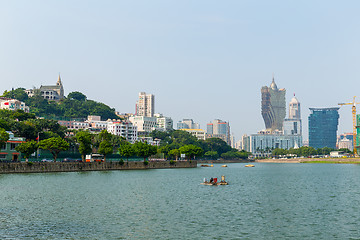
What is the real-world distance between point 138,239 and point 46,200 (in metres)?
33.3

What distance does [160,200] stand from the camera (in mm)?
73812

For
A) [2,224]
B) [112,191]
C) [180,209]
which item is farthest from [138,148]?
[2,224]

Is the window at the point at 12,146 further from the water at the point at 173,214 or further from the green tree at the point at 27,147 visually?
the water at the point at 173,214

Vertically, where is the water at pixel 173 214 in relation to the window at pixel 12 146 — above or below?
below

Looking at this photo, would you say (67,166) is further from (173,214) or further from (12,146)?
(173,214)

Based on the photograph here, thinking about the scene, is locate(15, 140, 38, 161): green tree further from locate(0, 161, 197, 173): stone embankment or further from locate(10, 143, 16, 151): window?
locate(0, 161, 197, 173): stone embankment

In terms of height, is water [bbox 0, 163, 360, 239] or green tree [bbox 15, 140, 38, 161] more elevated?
green tree [bbox 15, 140, 38, 161]

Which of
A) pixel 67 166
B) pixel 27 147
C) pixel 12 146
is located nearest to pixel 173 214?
pixel 67 166

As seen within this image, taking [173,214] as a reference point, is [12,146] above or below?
above

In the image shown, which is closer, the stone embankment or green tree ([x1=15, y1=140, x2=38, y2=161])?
the stone embankment

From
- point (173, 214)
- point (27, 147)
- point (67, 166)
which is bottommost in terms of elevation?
point (173, 214)

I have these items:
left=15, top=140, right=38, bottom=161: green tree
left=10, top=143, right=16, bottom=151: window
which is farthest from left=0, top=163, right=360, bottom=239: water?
left=10, top=143, right=16, bottom=151: window

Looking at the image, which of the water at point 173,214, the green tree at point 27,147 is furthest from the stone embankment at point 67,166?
the water at point 173,214

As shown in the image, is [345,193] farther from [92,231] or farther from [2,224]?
[2,224]
